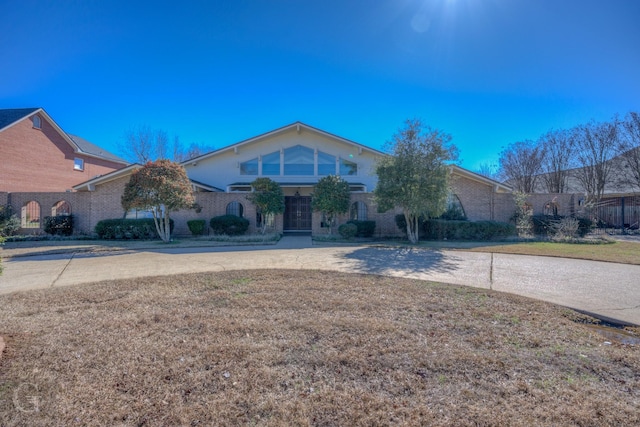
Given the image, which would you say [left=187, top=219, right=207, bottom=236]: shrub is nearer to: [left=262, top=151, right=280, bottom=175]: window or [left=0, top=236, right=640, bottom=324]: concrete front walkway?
[left=0, top=236, right=640, bottom=324]: concrete front walkway

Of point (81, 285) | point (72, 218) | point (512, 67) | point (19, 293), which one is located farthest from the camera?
point (72, 218)

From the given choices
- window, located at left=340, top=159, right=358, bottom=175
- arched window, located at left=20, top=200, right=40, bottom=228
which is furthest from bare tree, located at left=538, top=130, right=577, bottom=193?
arched window, located at left=20, top=200, right=40, bottom=228

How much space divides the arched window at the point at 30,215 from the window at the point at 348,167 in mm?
17944

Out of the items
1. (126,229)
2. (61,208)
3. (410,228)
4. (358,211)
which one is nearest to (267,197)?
(358,211)

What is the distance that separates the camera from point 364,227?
51.5ft

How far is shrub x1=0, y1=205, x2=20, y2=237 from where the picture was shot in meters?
15.1

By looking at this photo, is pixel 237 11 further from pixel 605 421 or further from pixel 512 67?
pixel 605 421

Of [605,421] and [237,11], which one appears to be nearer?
[605,421]

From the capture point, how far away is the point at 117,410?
7.52ft

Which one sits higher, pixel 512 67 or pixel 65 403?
pixel 512 67

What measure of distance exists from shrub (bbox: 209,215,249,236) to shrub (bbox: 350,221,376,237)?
5.81m

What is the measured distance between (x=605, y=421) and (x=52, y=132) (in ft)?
104

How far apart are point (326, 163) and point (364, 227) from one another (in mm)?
6012

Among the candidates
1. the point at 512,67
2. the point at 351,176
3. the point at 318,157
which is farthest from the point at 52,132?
the point at 512,67
